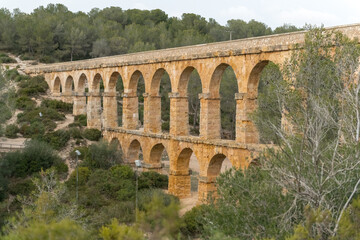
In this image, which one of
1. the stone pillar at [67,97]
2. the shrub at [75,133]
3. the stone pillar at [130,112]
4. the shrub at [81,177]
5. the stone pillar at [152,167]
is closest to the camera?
the shrub at [81,177]

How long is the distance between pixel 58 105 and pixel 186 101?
1604 cm

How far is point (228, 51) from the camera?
794 inches

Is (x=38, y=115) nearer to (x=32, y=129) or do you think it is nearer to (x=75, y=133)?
(x=32, y=129)

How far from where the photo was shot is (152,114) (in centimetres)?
2597

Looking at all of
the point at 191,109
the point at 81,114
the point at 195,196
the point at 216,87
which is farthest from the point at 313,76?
the point at 191,109

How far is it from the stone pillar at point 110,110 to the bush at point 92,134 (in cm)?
70

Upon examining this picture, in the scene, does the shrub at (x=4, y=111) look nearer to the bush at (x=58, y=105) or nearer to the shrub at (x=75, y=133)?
the shrub at (x=75, y=133)

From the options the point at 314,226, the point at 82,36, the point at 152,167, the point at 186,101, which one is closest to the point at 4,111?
Answer: the point at 152,167

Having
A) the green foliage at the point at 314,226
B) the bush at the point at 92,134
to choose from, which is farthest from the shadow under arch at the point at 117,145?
the green foliage at the point at 314,226

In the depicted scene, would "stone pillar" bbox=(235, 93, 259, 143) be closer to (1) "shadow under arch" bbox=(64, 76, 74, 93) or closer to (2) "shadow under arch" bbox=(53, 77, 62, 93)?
(1) "shadow under arch" bbox=(64, 76, 74, 93)

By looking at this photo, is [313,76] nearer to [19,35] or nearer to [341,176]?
[341,176]

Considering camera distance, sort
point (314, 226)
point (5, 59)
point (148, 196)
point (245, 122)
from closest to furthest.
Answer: point (314, 226), point (245, 122), point (148, 196), point (5, 59)

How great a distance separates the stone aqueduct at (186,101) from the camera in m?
19.1

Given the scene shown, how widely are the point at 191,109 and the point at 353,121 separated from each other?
33.0 metres
